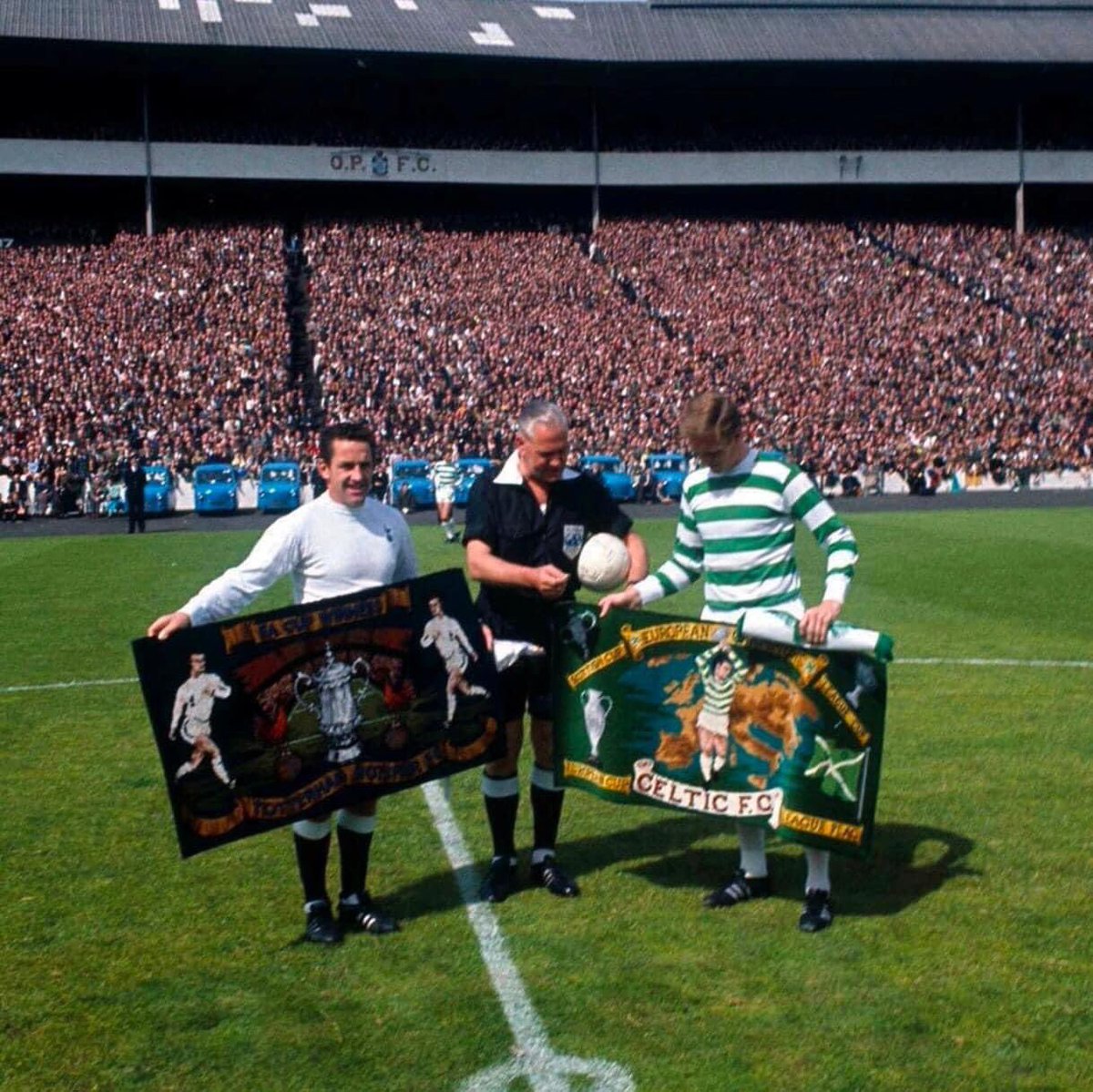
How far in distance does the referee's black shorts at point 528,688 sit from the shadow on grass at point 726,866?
2.74 feet

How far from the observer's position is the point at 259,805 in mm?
5781

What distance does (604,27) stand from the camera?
5494cm

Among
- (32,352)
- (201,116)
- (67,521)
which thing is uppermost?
(201,116)

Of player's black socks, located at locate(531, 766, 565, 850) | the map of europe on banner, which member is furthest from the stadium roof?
the map of europe on banner

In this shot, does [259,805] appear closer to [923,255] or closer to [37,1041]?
[37,1041]

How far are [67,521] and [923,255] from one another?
32.9 meters

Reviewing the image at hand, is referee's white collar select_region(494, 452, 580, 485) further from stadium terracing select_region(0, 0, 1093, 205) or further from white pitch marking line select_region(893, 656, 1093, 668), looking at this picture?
stadium terracing select_region(0, 0, 1093, 205)

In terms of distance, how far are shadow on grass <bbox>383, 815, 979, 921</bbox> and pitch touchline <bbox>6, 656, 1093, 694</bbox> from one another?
5045 mm

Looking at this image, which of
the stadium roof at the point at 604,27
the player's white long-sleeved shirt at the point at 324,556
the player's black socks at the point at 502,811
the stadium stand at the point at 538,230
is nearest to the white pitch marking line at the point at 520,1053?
the player's black socks at the point at 502,811

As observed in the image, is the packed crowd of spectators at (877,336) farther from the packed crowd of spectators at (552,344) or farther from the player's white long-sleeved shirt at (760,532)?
the player's white long-sleeved shirt at (760,532)

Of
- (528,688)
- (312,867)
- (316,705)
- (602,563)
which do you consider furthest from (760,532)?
(312,867)

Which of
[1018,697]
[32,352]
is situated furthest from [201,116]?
[1018,697]

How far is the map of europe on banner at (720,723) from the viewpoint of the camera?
5.83m

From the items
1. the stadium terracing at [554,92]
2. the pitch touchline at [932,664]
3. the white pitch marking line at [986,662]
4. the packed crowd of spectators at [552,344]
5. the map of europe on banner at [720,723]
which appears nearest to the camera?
the map of europe on banner at [720,723]
